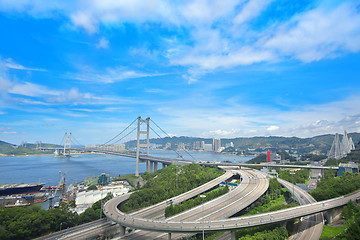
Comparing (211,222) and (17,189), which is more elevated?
(211,222)

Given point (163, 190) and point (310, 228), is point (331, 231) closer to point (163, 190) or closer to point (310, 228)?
point (310, 228)

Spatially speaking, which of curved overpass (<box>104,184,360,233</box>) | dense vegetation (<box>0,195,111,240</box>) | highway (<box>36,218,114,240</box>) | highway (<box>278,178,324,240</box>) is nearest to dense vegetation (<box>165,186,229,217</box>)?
curved overpass (<box>104,184,360,233</box>)

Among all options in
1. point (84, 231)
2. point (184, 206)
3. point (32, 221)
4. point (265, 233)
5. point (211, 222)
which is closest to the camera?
point (265, 233)

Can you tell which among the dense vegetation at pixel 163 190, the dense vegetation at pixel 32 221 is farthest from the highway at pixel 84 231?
the dense vegetation at pixel 163 190

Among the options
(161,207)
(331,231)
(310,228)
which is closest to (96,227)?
(161,207)

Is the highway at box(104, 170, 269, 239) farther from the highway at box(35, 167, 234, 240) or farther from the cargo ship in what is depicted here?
the cargo ship

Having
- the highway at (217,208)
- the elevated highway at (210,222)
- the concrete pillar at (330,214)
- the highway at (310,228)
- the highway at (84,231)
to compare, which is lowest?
the highway at (84,231)

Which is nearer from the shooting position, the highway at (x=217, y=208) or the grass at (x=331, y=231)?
the highway at (x=217, y=208)

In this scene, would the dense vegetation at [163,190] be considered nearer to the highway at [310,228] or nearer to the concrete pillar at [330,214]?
the highway at [310,228]

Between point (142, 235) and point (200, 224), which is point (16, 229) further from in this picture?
point (200, 224)

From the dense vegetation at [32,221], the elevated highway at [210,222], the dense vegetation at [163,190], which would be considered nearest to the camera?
the elevated highway at [210,222]

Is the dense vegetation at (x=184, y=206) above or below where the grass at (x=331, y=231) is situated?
above
